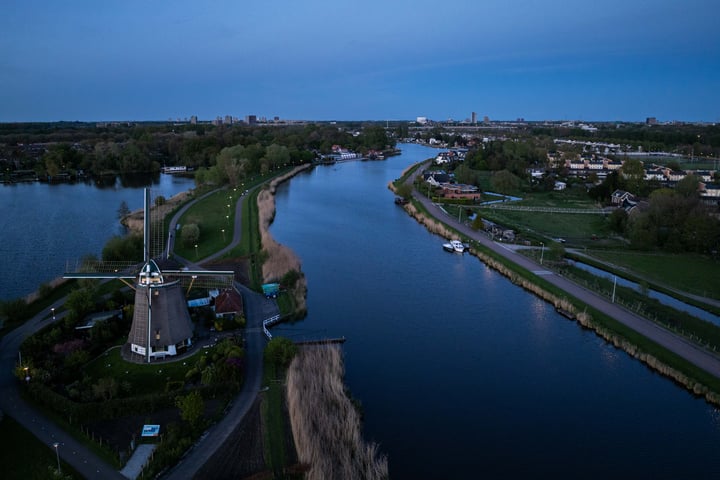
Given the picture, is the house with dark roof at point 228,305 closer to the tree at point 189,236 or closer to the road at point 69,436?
the road at point 69,436

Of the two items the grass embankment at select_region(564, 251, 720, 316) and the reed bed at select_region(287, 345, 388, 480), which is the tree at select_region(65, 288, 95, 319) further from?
the grass embankment at select_region(564, 251, 720, 316)

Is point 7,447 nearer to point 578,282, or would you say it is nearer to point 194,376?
point 194,376

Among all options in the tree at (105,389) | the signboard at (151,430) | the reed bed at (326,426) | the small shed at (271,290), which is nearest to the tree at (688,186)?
the small shed at (271,290)

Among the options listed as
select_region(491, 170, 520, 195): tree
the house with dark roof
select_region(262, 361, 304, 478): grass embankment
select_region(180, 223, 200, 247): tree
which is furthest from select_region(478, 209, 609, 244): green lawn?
select_region(262, 361, 304, 478): grass embankment

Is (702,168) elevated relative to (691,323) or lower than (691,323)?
elevated

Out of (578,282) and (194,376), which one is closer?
(194,376)

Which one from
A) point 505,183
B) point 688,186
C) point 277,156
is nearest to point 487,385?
point 688,186

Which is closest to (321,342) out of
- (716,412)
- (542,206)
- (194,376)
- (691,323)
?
(194,376)
